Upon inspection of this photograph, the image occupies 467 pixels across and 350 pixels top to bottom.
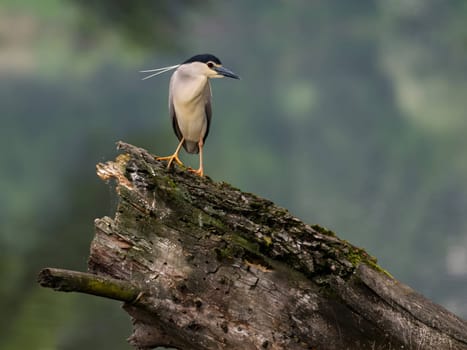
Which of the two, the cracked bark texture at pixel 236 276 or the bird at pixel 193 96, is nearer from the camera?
the cracked bark texture at pixel 236 276

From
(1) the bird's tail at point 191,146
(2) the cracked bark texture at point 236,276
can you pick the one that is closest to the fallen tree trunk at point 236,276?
(2) the cracked bark texture at point 236,276

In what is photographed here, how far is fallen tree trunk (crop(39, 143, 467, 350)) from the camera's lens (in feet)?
7.83

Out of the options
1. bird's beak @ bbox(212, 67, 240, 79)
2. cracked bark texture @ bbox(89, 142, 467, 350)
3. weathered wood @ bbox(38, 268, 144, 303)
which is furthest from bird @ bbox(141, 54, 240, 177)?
weathered wood @ bbox(38, 268, 144, 303)

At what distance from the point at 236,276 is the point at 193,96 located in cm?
147

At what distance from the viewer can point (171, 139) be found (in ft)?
24.1

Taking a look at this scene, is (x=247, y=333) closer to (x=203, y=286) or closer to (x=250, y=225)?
(x=203, y=286)

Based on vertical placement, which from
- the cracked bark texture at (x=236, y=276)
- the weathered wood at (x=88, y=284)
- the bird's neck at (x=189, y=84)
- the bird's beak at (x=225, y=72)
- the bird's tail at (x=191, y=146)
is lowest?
the weathered wood at (x=88, y=284)

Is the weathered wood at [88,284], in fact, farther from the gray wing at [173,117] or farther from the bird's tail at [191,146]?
the bird's tail at [191,146]

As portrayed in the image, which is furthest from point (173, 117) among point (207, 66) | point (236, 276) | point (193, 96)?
point (236, 276)

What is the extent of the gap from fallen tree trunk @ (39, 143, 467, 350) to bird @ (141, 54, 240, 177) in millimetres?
814

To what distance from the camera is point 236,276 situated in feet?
7.98

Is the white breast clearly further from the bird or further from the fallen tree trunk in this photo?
the fallen tree trunk

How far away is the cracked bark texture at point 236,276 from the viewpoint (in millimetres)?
2389

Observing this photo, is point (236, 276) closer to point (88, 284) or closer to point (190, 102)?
point (88, 284)
